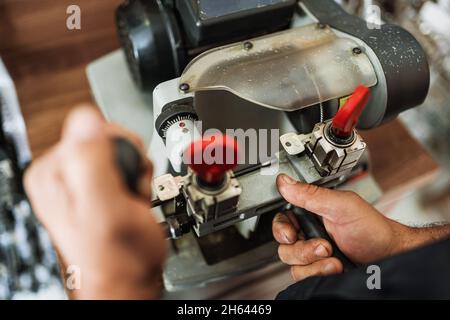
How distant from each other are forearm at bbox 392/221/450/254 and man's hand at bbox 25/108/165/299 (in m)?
0.39

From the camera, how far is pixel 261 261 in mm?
771

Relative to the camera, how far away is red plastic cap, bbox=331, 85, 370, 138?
52 centimetres

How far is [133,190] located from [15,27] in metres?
1.00

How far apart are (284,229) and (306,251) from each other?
0.05 metres

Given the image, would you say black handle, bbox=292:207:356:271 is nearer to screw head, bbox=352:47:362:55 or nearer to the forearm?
the forearm

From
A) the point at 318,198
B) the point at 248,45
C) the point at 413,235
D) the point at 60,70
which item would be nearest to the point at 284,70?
the point at 248,45

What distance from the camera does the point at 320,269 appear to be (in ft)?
1.96

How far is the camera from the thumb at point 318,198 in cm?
61

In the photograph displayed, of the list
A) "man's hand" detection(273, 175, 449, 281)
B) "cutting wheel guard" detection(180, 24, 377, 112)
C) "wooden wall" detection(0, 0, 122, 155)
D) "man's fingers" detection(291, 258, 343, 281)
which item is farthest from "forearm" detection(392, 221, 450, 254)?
"wooden wall" detection(0, 0, 122, 155)

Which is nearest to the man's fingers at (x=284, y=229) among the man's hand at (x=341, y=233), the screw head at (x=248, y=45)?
the man's hand at (x=341, y=233)

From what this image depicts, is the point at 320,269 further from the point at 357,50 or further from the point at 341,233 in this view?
the point at 357,50
